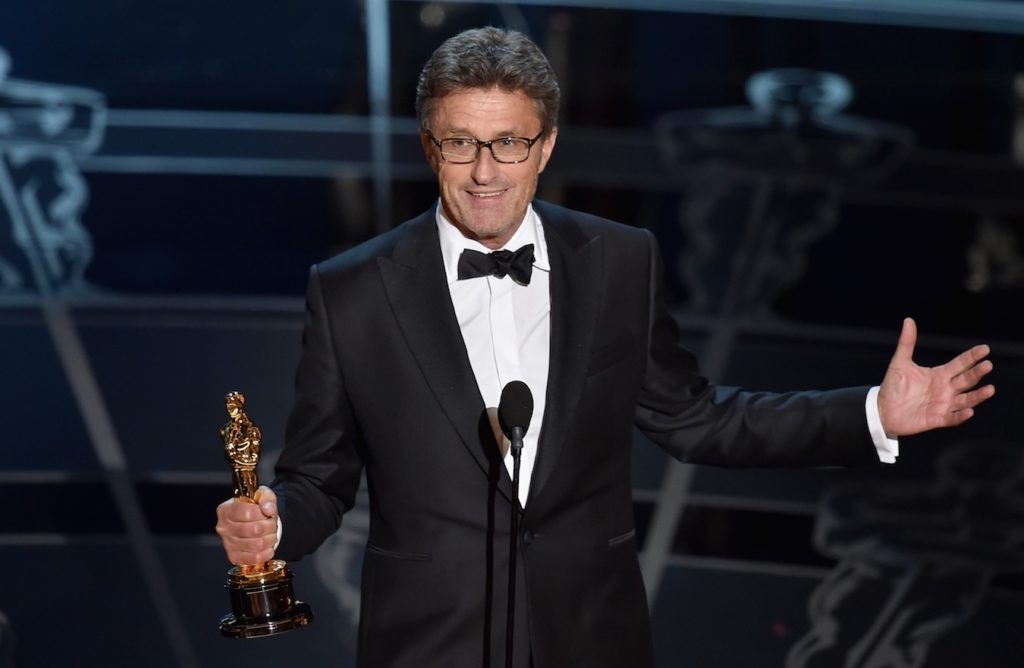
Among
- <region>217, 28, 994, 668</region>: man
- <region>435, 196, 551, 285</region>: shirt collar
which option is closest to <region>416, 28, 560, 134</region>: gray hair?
<region>217, 28, 994, 668</region>: man

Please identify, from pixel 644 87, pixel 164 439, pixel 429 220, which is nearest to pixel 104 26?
pixel 644 87

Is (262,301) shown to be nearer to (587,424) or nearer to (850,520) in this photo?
(850,520)

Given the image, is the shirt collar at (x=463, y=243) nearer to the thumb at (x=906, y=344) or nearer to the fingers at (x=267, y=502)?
the fingers at (x=267, y=502)

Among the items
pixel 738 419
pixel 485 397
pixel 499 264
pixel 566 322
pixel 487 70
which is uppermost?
pixel 487 70

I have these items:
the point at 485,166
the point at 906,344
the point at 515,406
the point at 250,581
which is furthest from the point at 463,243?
the point at 906,344

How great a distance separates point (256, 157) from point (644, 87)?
9.32 feet

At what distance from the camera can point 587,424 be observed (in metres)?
2.51

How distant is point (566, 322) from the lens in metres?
2.54

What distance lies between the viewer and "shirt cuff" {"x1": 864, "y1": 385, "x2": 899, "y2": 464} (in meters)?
2.69

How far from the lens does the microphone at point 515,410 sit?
2.15 meters

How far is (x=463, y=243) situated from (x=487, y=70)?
12.3 inches

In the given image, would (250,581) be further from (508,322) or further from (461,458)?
(508,322)

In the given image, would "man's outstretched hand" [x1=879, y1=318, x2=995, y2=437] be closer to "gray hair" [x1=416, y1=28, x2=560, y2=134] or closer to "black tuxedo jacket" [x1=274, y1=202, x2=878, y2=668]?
"black tuxedo jacket" [x1=274, y1=202, x2=878, y2=668]

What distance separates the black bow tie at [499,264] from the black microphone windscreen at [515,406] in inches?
16.8
